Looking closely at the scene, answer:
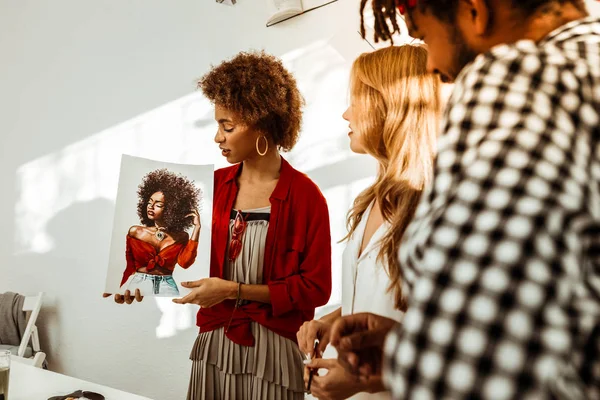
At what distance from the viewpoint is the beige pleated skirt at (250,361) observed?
1.80 metres

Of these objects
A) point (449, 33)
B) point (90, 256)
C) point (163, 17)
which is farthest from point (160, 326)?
point (449, 33)

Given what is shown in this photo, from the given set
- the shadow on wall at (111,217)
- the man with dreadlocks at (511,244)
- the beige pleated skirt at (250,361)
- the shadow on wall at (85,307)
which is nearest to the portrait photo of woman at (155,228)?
the beige pleated skirt at (250,361)

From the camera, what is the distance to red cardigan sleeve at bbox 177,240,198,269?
1851 millimetres

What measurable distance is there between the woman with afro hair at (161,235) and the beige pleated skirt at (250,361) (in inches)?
6.4

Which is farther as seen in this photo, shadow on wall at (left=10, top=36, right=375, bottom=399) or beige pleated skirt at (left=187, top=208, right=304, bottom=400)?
shadow on wall at (left=10, top=36, right=375, bottom=399)

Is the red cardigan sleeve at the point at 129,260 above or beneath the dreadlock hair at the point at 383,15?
beneath

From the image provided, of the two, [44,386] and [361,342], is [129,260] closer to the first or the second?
[44,386]

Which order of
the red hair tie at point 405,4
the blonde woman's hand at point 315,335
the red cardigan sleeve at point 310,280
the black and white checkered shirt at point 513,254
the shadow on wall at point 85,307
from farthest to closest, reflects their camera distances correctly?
the shadow on wall at point 85,307, the red cardigan sleeve at point 310,280, the blonde woman's hand at point 315,335, the red hair tie at point 405,4, the black and white checkered shirt at point 513,254

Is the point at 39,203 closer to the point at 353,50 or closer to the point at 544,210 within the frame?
the point at 353,50

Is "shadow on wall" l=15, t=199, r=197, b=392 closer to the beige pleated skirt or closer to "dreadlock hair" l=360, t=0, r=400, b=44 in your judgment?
the beige pleated skirt

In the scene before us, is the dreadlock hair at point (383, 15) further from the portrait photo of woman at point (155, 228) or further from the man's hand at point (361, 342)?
the portrait photo of woman at point (155, 228)

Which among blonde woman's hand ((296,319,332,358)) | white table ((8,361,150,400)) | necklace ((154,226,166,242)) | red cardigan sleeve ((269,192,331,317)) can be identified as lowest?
white table ((8,361,150,400))

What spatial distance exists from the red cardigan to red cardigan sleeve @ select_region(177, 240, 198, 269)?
0.07 meters

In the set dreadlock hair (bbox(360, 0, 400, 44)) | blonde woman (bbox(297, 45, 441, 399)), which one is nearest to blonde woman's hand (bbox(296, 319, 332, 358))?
blonde woman (bbox(297, 45, 441, 399))
